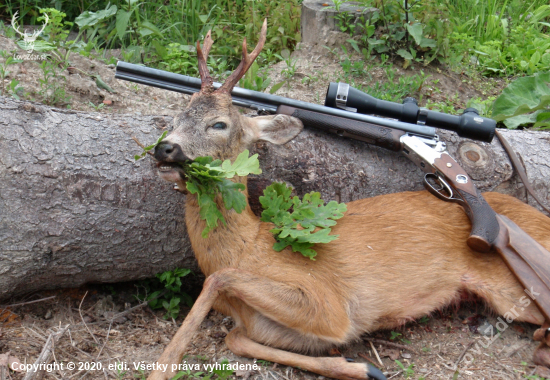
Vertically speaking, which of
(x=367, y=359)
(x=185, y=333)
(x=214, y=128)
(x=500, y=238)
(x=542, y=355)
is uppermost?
(x=214, y=128)

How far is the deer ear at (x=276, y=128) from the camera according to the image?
4082 millimetres

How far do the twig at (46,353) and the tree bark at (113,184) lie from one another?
53 cm

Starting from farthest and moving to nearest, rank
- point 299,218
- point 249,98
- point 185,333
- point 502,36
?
point 502,36 < point 249,98 < point 299,218 < point 185,333

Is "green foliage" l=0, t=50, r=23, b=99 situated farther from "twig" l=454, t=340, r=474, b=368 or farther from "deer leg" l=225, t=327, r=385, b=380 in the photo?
"twig" l=454, t=340, r=474, b=368

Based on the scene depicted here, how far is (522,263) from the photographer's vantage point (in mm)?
3811

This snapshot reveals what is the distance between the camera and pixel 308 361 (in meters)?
3.57

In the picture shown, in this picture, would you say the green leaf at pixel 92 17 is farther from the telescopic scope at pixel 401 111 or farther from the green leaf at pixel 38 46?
the telescopic scope at pixel 401 111

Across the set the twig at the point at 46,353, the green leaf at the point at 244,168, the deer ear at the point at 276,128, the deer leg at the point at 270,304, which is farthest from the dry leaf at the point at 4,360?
the deer ear at the point at 276,128

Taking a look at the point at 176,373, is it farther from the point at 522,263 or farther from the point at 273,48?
the point at 273,48

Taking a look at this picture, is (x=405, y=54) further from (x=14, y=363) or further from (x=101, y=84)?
(x=14, y=363)

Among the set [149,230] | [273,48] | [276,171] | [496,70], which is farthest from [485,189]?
[273,48]

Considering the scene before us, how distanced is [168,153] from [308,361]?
1.63 meters

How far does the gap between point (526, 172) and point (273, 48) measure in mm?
4002

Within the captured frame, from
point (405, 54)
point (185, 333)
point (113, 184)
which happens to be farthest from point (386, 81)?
point (185, 333)
